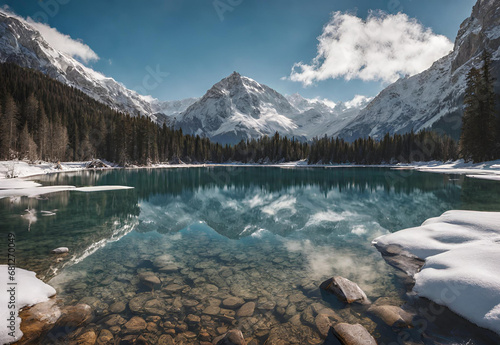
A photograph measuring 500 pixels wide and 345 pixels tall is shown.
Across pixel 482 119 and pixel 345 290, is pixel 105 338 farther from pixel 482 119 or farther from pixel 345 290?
pixel 482 119

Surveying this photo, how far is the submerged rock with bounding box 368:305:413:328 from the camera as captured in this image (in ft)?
21.1

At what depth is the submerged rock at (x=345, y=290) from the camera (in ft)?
24.9

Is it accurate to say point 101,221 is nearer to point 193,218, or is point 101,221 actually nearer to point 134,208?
point 134,208

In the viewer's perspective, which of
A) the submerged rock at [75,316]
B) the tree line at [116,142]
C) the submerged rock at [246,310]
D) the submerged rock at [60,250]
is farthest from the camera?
the tree line at [116,142]

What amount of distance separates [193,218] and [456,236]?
55.6 feet

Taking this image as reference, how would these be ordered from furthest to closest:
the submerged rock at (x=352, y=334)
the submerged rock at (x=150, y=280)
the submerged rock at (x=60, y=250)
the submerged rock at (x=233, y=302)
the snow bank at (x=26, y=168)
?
the snow bank at (x=26, y=168) < the submerged rock at (x=60, y=250) < the submerged rock at (x=150, y=280) < the submerged rock at (x=233, y=302) < the submerged rock at (x=352, y=334)

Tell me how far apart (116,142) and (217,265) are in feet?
346

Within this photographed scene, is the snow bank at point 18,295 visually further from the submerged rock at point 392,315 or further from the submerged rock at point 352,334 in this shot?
the submerged rock at point 392,315

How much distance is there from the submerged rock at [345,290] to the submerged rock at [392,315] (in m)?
0.50

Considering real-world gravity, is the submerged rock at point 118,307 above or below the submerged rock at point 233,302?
above

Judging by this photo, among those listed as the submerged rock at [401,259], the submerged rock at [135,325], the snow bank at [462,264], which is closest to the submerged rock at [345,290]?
the snow bank at [462,264]

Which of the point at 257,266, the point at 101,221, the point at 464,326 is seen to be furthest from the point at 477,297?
the point at 101,221

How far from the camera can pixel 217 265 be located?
35.2 feet

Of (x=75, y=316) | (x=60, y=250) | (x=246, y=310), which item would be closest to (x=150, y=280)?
(x=75, y=316)
